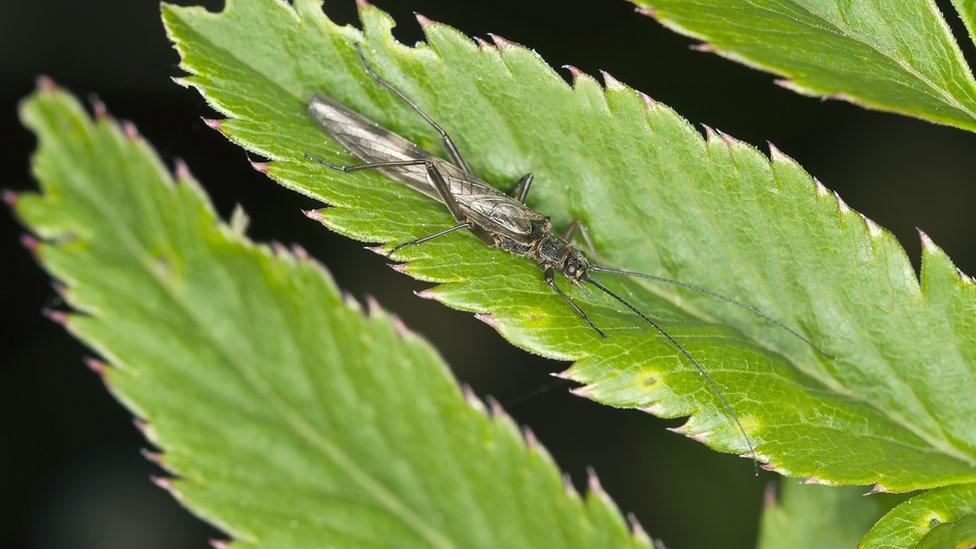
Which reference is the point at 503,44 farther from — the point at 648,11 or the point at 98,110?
the point at 98,110

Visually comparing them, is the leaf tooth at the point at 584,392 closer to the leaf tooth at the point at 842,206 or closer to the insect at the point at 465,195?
the insect at the point at 465,195

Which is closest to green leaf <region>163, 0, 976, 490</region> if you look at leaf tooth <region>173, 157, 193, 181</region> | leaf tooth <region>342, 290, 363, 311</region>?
leaf tooth <region>342, 290, 363, 311</region>

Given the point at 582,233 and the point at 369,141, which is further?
the point at 369,141

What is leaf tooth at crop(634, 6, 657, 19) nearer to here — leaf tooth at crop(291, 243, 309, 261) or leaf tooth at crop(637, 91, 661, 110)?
leaf tooth at crop(637, 91, 661, 110)

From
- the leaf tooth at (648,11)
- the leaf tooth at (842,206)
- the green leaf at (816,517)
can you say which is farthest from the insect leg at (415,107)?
the green leaf at (816,517)

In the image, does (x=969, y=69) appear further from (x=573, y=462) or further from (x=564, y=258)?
(x=573, y=462)

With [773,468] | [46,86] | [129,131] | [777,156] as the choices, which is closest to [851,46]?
[777,156]
